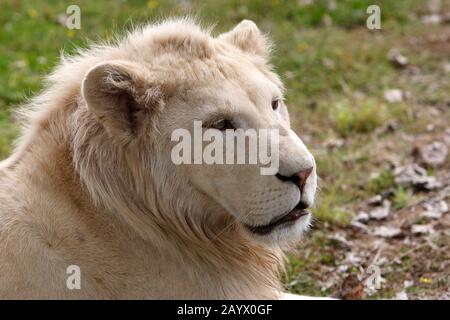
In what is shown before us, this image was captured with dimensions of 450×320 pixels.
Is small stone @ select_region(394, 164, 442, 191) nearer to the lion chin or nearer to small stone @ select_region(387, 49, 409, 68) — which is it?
small stone @ select_region(387, 49, 409, 68)

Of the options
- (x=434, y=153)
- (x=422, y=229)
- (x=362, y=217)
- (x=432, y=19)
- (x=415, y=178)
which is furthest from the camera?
(x=432, y=19)

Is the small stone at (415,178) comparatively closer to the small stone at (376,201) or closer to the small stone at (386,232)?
the small stone at (376,201)

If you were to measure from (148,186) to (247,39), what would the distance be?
999 mm

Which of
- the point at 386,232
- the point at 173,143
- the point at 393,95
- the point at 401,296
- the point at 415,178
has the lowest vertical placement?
the point at 401,296

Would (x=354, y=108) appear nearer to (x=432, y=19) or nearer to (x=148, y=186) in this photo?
(x=432, y=19)

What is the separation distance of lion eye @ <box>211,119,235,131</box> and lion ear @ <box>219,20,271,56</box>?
69cm

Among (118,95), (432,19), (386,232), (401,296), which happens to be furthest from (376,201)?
(432,19)

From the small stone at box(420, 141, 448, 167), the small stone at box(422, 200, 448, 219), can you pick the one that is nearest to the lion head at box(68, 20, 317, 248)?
the small stone at box(422, 200, 448, 219)

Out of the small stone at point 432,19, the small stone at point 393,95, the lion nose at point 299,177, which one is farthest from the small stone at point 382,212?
the small stone at point 432,19

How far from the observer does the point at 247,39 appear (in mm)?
4355

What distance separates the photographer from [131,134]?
3.85m

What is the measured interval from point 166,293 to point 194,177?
22.1 inches

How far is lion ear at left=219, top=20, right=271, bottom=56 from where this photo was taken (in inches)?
171
